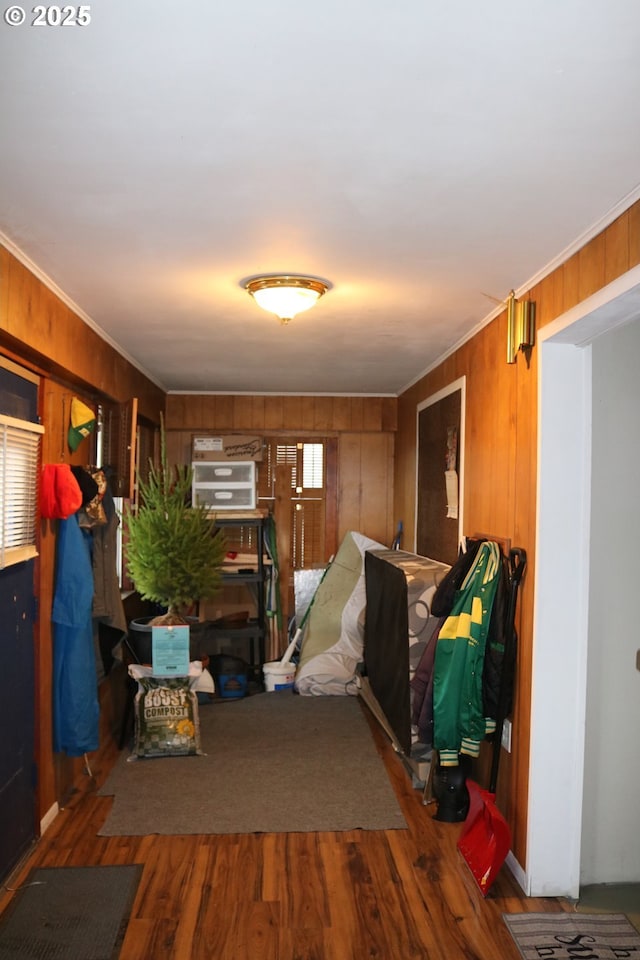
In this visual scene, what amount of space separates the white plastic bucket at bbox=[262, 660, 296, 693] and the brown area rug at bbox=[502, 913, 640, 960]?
318 cm

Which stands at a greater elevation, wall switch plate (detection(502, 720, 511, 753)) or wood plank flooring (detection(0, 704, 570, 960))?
wall switch plate (detection(502, 720, 511, 753))

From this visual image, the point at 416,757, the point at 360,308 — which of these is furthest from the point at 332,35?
the point at 416,757

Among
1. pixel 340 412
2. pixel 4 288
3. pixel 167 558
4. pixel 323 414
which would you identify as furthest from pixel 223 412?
pixel 4 288

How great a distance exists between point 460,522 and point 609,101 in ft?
9.18

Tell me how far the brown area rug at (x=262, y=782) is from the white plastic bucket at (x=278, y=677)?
57 cm

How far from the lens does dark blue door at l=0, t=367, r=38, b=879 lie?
9.84ft

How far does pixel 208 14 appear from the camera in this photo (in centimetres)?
144

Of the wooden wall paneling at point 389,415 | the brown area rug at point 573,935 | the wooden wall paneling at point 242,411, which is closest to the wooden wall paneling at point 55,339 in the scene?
the wooden wall paneling at point 242,411

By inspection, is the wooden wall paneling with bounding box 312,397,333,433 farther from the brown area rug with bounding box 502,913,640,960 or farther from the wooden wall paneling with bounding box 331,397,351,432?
the brown area rug with bounding box 502,913,640,960

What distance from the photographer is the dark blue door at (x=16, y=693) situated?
3.00 metres

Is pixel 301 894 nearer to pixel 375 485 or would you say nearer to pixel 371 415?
pixel 375 485

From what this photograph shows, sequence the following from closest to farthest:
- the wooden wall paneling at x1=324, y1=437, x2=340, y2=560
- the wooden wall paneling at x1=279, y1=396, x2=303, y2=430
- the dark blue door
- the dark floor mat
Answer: the dark floor mat → the dark blue door → the wooden wall paneling at x1=279, y1=396, x2=303, y2=430 → the wooden wall paneling at x1=324, y1=437, x2=340, y2=560

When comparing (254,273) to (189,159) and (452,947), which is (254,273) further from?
(452,947)

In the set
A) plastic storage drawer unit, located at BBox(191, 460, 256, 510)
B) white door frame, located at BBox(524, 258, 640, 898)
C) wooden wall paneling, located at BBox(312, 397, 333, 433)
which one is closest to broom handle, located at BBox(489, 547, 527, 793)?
white door frame, located at BBox(524, 258, 640, 898)
